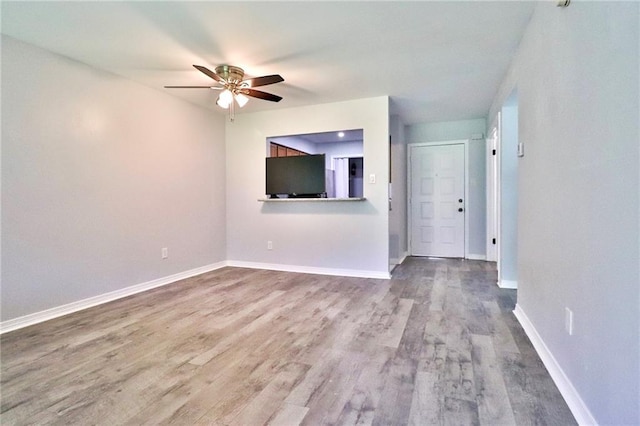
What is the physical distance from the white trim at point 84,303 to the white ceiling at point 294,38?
7.36 feet

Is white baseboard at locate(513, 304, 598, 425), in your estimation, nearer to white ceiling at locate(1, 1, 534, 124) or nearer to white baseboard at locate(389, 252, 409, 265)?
white ceiling at locate(1, 1, 534, 124)

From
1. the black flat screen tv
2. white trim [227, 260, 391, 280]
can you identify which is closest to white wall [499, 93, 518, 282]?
white trim [227, 260, 391, 280]

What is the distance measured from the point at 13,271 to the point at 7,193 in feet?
2.02

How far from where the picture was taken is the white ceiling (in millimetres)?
2166

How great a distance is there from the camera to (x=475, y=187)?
211 inches

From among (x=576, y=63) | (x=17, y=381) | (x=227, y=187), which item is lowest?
(x=17, y=381)

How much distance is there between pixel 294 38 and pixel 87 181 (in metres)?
2.36

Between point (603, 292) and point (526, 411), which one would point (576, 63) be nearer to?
point (603, 292)

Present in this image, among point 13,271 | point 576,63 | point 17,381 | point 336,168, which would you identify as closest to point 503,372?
point 576,63

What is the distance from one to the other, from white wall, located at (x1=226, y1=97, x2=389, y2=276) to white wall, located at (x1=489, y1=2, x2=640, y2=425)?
205 cm

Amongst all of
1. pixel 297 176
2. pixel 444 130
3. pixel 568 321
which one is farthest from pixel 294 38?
pixel 444 130

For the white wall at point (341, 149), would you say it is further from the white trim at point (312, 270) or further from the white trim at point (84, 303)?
the white trim at point (84, 303)

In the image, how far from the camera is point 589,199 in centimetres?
133

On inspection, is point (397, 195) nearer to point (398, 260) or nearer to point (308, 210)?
point (398, 260)
